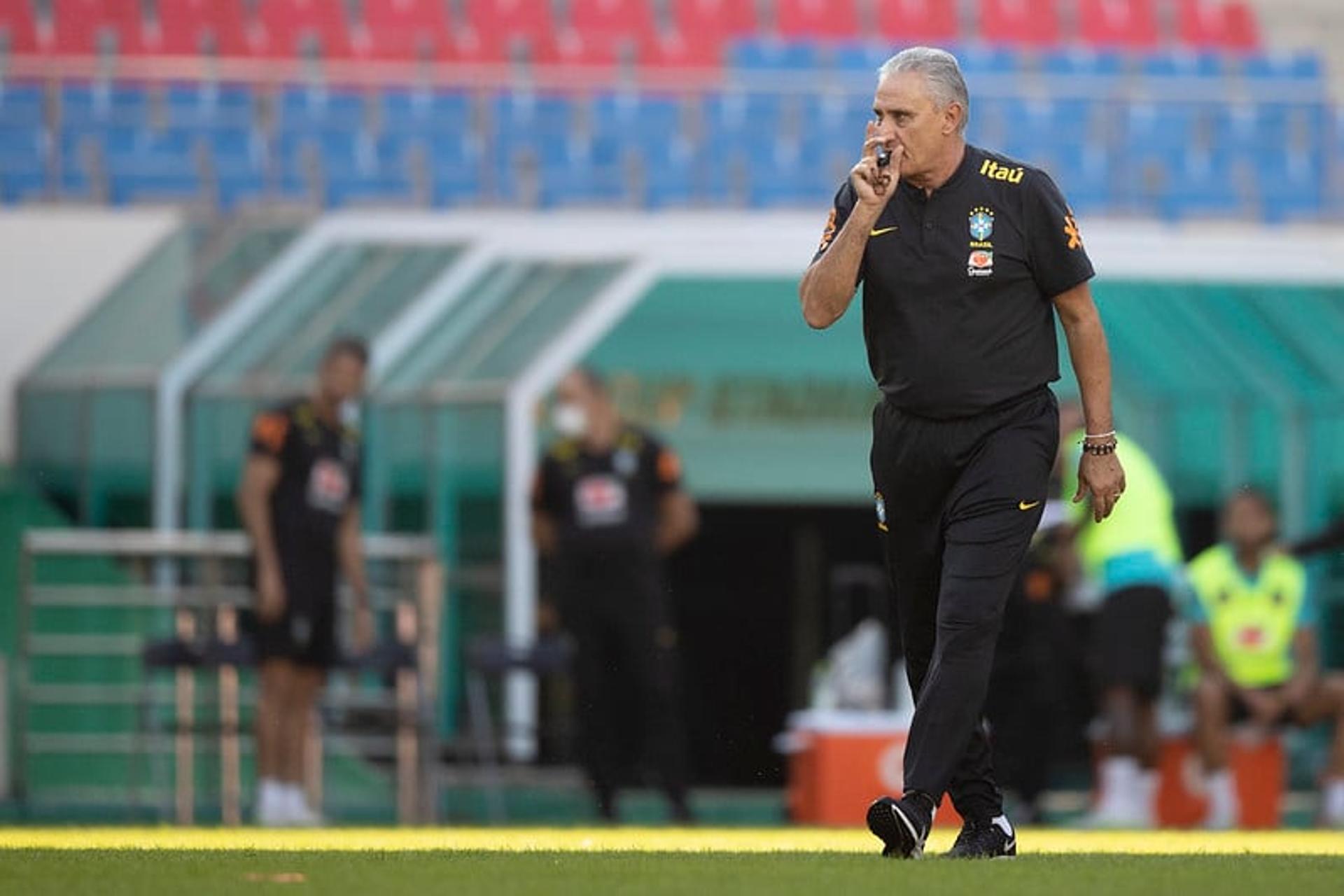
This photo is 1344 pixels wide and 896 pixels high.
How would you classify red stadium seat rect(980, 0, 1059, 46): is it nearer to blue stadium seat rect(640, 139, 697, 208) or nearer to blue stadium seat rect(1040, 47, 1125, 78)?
blue stadium seat rect(1040, 47, 1125, 78)

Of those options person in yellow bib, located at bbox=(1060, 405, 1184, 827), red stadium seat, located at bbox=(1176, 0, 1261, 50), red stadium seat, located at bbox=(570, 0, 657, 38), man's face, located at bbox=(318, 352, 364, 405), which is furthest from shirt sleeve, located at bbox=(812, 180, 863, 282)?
red stadium seat, located at bbox=(1176, 0, 1261, 50)

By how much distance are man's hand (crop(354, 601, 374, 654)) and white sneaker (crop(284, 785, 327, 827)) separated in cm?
89

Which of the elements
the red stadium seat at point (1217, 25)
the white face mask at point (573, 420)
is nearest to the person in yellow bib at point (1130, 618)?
the white face mask at point (573, 420)

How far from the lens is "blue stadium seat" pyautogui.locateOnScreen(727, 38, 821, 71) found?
20.5m

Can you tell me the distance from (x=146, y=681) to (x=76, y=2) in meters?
7.33

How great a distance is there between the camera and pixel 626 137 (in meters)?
17.6

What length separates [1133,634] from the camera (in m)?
12.3

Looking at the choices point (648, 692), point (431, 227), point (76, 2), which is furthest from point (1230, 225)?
point (76, 2)

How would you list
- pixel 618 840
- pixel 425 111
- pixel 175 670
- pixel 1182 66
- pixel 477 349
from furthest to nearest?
pixel 1182 66 → pixel 425 111 → pixel 477 349 → pixel 175 670 → pixel 618 840

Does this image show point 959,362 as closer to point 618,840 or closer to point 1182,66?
point 618,840

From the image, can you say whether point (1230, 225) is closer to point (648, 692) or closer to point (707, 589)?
point (707, 589)

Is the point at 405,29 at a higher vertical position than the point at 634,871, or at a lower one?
higher

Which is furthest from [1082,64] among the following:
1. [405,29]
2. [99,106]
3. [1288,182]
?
[99,106]

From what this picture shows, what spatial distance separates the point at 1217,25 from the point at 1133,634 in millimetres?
11034
